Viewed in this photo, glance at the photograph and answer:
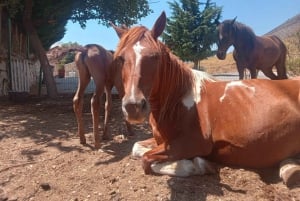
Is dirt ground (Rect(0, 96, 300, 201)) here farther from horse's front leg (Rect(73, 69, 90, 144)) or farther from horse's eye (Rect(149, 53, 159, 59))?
horse's eye (Rect(149, 53, 159, 59))

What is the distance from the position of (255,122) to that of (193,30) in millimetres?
18787

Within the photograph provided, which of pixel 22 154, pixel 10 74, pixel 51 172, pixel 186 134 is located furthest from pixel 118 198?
pixel 10 74

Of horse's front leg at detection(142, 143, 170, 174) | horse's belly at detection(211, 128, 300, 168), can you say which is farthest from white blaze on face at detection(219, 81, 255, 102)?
horse's front leg at detection(142, 143, 170, 174)

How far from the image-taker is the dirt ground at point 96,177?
2785 millimetres

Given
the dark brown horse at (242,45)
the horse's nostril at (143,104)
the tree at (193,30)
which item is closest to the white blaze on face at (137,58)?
the horse's nostril at (143,104)

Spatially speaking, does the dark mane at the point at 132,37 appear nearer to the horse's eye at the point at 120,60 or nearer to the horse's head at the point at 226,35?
the horse's eye at the point at 120,60

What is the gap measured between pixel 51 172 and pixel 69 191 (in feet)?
2.08

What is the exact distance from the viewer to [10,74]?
10641 mm

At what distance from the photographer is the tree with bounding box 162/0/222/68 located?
20781 mm

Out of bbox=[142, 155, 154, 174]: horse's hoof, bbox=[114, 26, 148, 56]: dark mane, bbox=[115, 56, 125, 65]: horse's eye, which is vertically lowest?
bbox=[142, 155, 154, 174]: horse's hoof

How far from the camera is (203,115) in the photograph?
10.5 ft

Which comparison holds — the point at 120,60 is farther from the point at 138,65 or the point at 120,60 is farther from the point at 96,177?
the point at 96,177

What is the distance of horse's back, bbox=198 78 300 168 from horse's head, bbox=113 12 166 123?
804 mm

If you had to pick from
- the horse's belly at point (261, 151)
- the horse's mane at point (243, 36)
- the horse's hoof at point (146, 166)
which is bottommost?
the horse's hoof at point (146, 166)
